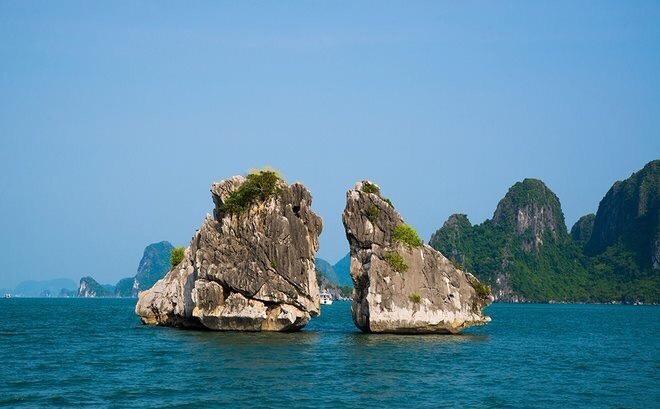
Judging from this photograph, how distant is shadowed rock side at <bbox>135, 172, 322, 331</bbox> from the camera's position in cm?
4831

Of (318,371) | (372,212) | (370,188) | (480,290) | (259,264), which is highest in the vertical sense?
(370,188)

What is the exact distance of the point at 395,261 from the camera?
4756 centimetres

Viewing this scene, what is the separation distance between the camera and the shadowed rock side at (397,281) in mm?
46812

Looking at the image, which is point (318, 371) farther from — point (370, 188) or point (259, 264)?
point (370, 188)

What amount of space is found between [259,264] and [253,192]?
453cm

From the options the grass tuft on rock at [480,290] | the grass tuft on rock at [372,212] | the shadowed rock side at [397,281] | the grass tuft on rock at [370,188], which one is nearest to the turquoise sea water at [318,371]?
the shadowed rock side at [397,281]

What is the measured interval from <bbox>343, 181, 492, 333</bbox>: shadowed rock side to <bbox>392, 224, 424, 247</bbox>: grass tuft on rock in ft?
0.20

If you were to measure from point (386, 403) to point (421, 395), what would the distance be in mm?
2106

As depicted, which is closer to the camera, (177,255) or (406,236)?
(406,236)

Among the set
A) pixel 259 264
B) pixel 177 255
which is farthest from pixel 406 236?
pixel 177 255

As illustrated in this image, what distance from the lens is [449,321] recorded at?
157 ft

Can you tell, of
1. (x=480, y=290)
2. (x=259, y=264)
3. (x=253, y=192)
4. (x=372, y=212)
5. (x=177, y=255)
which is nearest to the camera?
(x=259, y=264)

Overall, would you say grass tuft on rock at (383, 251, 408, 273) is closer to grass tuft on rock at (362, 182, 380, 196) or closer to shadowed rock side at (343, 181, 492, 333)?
shadowed rock side at (343, 181, 492, 333)

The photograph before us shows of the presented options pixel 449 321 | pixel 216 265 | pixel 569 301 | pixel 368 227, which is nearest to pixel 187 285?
pixel 216 265
